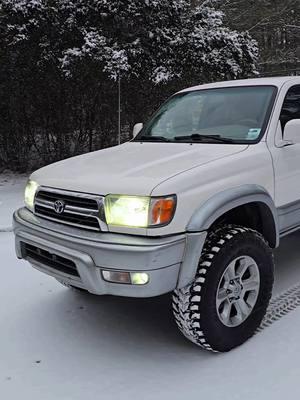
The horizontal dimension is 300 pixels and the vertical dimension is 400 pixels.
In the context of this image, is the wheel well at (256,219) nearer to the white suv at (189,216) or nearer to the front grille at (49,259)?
the white suv at (189,216)

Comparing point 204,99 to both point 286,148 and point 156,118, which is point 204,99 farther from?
point 286,148

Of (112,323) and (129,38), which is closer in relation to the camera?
(112,323)

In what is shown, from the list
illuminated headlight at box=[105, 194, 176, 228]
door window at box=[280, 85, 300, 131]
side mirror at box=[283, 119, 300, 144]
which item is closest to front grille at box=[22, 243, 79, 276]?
illuminated headlight at box=[105, 194, 176, 228]

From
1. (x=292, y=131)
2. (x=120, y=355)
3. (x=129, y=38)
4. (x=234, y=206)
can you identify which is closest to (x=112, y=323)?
(x=120, y=355)

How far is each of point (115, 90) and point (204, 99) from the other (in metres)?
5.82

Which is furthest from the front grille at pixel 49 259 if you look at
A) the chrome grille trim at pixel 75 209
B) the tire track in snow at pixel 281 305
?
the tire track in snow at pixel 281 305

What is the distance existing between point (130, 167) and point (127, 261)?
73cm

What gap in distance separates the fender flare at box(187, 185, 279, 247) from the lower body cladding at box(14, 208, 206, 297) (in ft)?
0.26

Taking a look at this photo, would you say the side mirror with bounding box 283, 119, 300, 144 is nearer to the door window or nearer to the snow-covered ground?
the door window

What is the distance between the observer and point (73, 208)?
291cm

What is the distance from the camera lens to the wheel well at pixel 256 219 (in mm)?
3256

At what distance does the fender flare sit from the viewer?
8.97ft

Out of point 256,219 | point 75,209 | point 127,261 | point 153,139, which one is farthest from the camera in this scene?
point 153,139

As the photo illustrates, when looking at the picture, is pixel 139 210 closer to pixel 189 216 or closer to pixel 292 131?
pixel 189 216
